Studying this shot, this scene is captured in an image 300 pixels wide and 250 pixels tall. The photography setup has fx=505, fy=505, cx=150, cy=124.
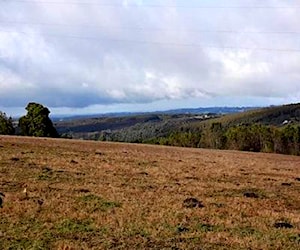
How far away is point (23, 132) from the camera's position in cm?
9431

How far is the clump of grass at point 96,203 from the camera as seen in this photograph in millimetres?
18622

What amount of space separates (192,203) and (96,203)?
153 inches

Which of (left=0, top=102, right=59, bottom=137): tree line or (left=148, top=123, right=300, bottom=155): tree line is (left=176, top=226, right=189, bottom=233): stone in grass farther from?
(left=148, top=123, right=300, bottom=155): tree line

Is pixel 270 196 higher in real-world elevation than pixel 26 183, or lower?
lower

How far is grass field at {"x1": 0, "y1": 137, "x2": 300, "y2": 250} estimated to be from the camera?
46.8 ft

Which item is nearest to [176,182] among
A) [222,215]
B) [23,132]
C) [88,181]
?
[88,181]

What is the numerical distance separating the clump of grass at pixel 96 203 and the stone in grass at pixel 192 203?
271 cm

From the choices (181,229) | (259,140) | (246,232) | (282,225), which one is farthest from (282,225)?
(259,140)

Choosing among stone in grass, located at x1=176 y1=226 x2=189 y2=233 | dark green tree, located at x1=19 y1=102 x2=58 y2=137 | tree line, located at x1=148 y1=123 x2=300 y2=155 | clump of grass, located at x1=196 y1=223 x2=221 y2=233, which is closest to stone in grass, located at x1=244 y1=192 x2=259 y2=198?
clump of grass, located at x1=196 y1=223 x2=221 y2=233

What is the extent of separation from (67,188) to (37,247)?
9844 mm

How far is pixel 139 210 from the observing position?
60.2 ft

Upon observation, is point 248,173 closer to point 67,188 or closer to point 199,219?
point 67,188

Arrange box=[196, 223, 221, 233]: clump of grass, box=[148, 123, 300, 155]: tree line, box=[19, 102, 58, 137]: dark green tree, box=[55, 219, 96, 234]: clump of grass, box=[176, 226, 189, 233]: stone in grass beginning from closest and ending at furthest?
box=[55, 219, 96, 234]: clump of grass → box=[176, 226, 189, 233]: stone in grass → box=[196, 223, 221, 233]: clump of grass → box=[19, 102, 58, 137]: dark green tree → box=[148, 123, 300, 155]: tree line

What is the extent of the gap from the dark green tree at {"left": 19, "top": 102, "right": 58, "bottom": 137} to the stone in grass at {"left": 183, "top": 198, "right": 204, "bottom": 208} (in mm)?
71800
